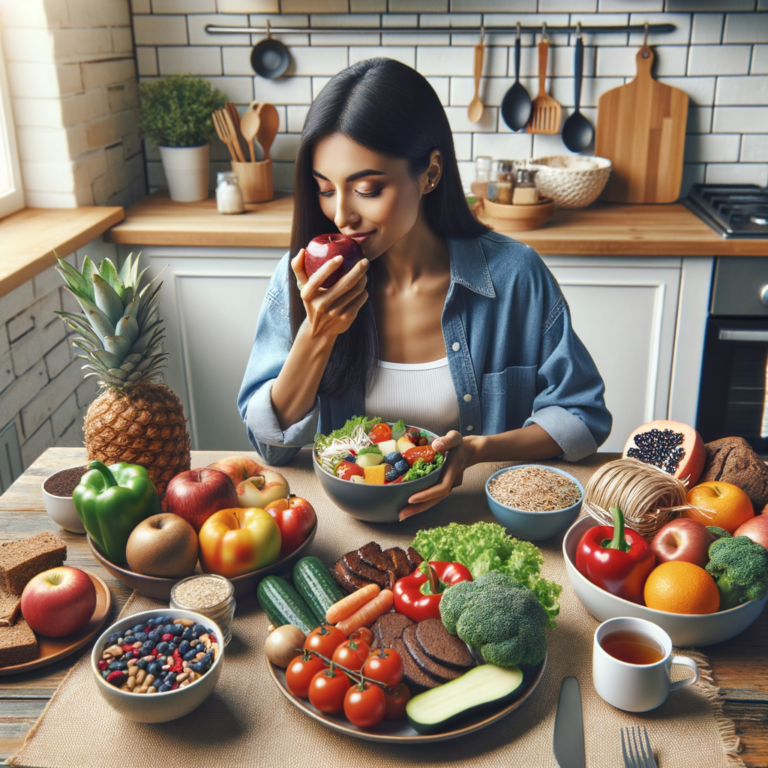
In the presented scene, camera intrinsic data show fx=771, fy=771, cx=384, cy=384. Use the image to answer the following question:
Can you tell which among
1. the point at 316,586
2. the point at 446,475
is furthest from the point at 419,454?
the point at 316,586

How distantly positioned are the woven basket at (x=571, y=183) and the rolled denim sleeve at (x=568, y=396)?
1186 millimetres

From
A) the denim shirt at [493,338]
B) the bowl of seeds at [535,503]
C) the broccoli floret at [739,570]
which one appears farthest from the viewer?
the denim shirt at [493,338]

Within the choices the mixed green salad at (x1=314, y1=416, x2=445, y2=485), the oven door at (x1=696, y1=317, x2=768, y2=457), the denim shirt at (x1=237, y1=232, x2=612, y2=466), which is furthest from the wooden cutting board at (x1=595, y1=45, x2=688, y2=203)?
the mixed green salad at (x1=314, y1=416, x2=445, y2=485)

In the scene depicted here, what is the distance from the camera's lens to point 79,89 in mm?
2576

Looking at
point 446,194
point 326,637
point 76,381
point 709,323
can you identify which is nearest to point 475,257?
point 446,194

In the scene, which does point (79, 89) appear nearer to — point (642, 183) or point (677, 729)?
point (642, 183)

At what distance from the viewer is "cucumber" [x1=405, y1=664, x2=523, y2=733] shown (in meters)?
0.83

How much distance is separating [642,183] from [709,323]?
0.70m

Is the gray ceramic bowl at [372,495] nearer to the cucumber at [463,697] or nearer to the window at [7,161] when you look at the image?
the cucumber at [463,697]

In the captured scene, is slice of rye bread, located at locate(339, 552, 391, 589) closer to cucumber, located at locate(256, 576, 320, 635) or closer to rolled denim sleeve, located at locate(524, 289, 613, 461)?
cucumber, located at locate(256, 576, 320, 635)

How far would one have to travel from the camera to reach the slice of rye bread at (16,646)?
0.96 meters

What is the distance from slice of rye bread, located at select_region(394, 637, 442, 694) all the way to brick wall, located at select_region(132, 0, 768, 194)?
2.49m

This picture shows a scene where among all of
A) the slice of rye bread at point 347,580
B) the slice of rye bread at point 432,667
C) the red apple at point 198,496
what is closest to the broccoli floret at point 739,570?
the slice of rye bread at point 432,667

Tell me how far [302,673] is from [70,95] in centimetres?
226
